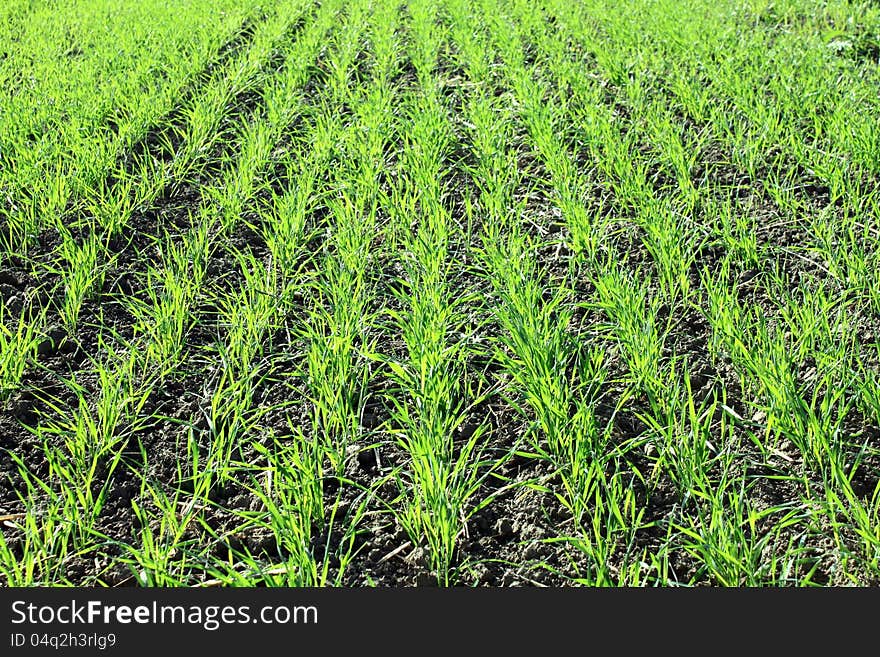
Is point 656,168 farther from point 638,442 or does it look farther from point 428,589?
point 428,589

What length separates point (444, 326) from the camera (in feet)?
8.15

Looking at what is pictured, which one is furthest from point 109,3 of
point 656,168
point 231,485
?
point 231,485

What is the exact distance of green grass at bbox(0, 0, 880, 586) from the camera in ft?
6.11

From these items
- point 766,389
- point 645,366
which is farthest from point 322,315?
point 766,389

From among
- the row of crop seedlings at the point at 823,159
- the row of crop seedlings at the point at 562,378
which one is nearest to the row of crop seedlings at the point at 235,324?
the row of crop seedlings at the point at 562,378

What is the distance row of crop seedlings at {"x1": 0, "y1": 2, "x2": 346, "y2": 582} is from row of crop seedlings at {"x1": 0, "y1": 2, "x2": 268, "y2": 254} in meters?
0.50

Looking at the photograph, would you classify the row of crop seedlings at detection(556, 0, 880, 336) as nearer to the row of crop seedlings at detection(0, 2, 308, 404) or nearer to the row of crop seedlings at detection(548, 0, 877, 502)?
the row of crop seedlings at detection(548, 0, 877, 502)

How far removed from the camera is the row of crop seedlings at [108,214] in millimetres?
2529

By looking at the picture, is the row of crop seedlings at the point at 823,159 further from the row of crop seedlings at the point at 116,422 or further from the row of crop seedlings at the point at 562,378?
the row of crop seedlings at the point at 116,422

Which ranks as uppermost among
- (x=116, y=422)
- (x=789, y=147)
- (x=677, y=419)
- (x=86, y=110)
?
(x=86, y=110)

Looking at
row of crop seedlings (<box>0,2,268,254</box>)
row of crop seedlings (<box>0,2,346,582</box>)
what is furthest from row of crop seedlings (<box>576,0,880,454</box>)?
row of crop seedlings (<box>0,2,268,254</box>)

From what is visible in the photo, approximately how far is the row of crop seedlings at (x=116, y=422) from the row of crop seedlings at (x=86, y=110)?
0.50m

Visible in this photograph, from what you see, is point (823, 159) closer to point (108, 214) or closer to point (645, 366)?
point (645, 366)

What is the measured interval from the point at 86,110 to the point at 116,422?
8.29 feet
